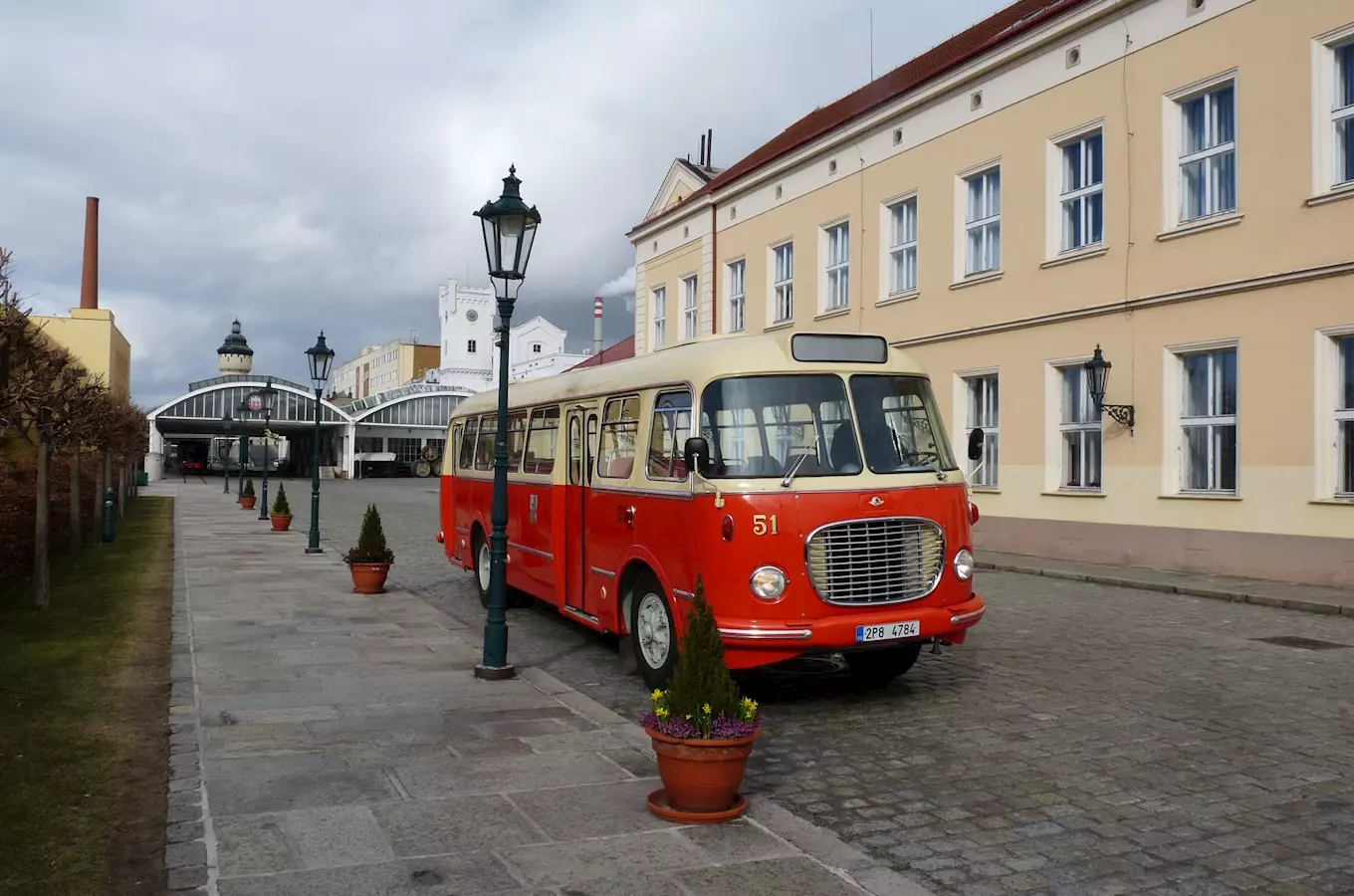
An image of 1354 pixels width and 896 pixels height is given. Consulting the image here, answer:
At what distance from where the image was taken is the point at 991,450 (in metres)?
21.1

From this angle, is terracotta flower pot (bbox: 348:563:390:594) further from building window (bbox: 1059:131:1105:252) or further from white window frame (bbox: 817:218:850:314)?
white window frame (bbox: 817:218:850:314)

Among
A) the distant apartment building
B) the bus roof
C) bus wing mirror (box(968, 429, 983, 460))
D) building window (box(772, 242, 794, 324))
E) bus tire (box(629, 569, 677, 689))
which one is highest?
the distant apartment building

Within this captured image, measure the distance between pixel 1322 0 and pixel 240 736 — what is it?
15.8m

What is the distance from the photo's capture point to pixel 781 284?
28.1m

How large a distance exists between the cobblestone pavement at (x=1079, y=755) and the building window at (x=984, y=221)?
35.2ft

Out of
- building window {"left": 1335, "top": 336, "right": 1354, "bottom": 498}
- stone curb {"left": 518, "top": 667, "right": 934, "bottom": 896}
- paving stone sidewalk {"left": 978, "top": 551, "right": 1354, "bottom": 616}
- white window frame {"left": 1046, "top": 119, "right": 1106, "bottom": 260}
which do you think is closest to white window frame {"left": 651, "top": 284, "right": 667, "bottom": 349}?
white window frame {"left": 1046, "top": 119, "right": 1106, "bottom": 260}

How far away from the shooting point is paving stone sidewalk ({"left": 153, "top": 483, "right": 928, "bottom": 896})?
471cm

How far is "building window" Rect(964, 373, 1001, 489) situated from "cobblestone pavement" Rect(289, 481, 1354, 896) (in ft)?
29.6

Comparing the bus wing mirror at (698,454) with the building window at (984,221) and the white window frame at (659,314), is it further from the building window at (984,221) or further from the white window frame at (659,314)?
the white window frame at (659,314)

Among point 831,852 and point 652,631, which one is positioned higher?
point 652,631

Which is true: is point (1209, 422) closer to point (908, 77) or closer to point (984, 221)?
point (984, 221)

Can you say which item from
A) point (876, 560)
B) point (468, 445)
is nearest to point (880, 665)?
point (876, 560)

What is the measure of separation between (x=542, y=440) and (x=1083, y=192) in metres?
12.0

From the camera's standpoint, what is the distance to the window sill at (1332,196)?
14.5m
